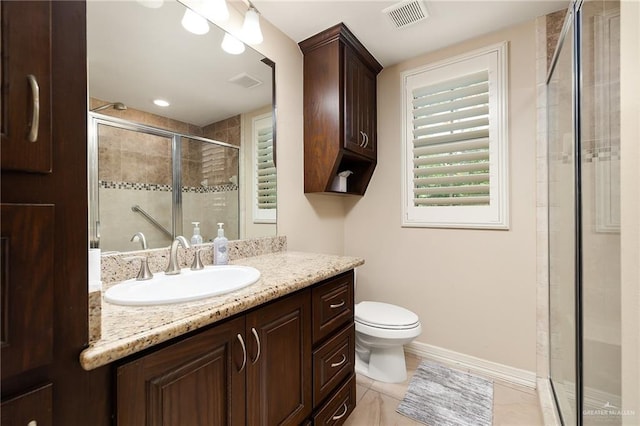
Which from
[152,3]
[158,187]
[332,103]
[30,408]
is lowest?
[30,408]

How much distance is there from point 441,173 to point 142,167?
1.93 m

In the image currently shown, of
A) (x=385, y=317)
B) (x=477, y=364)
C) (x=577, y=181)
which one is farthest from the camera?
(x=477, y=364)

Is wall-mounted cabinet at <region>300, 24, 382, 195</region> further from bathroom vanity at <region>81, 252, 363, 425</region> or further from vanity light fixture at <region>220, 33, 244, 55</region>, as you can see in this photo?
bathroom vanity at <region>81, 252, 363, 425</region>

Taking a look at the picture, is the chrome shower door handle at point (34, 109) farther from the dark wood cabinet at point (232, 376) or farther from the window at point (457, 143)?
the window at point (457, 143)

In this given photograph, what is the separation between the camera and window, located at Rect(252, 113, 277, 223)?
175 cm

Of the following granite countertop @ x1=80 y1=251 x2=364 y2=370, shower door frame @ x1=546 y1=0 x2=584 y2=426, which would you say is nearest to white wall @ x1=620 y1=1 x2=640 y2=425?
shower door frame @ x1=546 y1=0 x2=584 y2=426

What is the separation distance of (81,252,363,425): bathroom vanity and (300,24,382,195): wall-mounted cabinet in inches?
31.3

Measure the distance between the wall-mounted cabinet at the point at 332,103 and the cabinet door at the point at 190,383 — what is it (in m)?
1.33

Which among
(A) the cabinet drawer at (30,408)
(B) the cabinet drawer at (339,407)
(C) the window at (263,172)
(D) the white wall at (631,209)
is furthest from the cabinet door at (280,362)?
(D) the white wall at (631,209)

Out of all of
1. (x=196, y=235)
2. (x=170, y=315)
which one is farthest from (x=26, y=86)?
(x=196, y=235)

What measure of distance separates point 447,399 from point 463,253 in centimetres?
97

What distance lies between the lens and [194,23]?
4.58 ft

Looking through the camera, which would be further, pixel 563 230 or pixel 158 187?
pixel 563 230

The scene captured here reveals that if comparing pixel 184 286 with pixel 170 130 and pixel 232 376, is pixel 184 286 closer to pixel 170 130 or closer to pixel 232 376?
pixel 232 376
